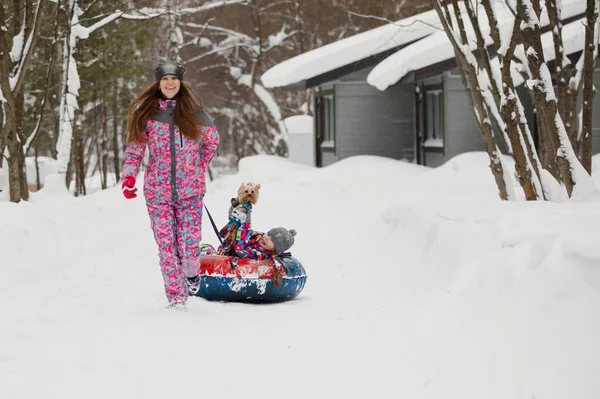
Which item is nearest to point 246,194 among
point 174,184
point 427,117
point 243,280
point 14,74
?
point 243,280

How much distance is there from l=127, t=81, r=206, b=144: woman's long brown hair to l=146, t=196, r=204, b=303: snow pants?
20.4 inches

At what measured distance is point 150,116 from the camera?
7.03 m

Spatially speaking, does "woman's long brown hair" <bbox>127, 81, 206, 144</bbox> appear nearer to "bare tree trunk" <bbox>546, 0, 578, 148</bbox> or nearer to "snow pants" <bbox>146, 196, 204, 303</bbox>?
"snow pants" <bbox>146, 196, 204, 303</bbox>

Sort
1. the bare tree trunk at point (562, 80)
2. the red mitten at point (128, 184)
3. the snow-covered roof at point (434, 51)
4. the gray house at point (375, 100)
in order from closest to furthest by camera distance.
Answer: the red mitten at point (128, 184) → the bare tree trunk at point (562, 80) → the snow-covered roof at point (434, 51) → the gray house at point (375, 100)

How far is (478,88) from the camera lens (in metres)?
11.1

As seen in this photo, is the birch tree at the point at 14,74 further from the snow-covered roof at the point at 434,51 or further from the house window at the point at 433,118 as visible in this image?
the house window at the point at 433,118

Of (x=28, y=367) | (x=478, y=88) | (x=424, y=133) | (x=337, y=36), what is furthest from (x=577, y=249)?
(x=337, y=36)

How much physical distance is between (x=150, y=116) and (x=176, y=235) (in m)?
0.95

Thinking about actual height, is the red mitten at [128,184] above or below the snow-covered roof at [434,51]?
below

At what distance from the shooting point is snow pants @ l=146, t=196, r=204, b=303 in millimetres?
7102

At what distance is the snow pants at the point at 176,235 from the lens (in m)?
7.10

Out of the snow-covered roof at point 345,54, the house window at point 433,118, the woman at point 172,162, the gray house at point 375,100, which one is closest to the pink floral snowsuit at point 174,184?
the woman at point 172,162

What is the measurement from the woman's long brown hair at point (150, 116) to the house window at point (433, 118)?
58.3ft

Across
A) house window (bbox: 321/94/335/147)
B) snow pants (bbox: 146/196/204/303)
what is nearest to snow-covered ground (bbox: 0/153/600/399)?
snow pants (bbox: 146/196/204/303)
